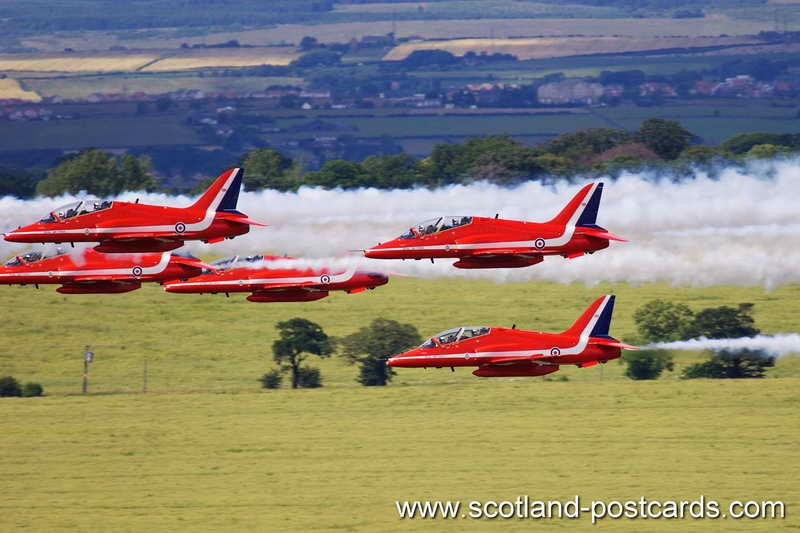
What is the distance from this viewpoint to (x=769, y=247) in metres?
72.9

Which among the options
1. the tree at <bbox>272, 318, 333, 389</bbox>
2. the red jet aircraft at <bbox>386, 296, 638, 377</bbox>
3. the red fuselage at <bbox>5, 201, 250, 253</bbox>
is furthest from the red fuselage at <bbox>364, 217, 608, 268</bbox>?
the tree at <bbox>272, 318, 333, 389</bbox>

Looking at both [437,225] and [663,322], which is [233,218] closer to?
[437,225]

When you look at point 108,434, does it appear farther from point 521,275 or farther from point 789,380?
point 789,380

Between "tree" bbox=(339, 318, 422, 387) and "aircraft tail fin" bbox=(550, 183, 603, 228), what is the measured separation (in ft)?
168

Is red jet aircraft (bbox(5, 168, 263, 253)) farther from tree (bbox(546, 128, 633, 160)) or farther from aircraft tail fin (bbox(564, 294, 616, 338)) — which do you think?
tree (bbox(546, 128, 633, 160))

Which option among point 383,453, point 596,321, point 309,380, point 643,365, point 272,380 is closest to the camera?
point 596,321

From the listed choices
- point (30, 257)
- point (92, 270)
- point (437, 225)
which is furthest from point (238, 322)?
point (437, 225)

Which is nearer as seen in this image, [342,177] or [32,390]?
[32,390]

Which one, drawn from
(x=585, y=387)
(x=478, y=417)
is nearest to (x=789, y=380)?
(x=585, y=387)

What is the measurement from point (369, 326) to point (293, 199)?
2023 inches

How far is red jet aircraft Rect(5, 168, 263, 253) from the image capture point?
6638 cm

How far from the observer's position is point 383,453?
3937 inches

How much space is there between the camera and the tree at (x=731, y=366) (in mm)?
118938

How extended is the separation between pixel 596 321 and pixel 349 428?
1392 inches
